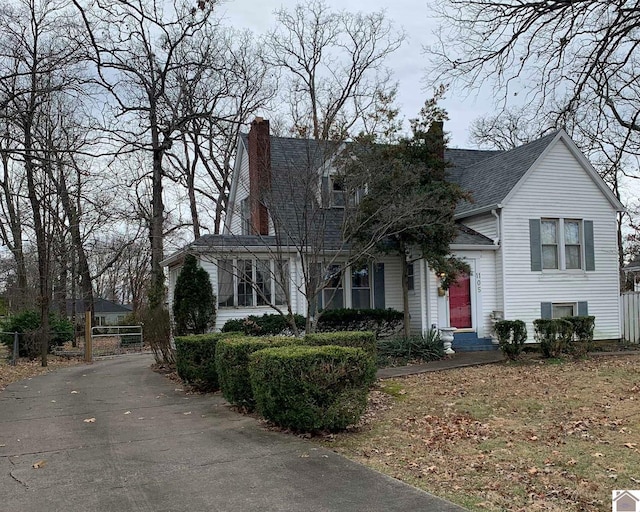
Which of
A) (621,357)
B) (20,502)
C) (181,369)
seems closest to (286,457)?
(20,502)

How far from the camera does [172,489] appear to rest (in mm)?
5676

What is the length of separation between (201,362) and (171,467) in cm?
577

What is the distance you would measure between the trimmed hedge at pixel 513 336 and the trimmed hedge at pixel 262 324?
520 centimetres

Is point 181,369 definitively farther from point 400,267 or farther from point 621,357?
point 621,357

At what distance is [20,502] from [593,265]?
17.3 metres

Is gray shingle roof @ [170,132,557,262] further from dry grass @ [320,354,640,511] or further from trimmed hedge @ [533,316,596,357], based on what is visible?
dry grass @ [320,354,640,511]

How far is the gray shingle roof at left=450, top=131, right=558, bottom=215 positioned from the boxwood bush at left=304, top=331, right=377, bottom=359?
281 inches

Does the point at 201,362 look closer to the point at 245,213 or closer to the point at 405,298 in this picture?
the point at 405,298

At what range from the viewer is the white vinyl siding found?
1784 cm


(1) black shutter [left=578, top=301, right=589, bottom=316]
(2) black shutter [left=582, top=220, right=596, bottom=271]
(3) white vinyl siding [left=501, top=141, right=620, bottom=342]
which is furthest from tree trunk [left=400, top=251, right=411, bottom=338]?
(2) black shutter [left=582, top=220, right=596, bottom=271]

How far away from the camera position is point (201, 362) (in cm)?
1217

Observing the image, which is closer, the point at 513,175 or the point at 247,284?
the point at 247,284

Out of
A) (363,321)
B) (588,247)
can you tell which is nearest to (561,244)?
(588,247)

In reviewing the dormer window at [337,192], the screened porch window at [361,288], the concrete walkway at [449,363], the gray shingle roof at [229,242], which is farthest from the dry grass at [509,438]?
the gray shingle roof at [229,242]
